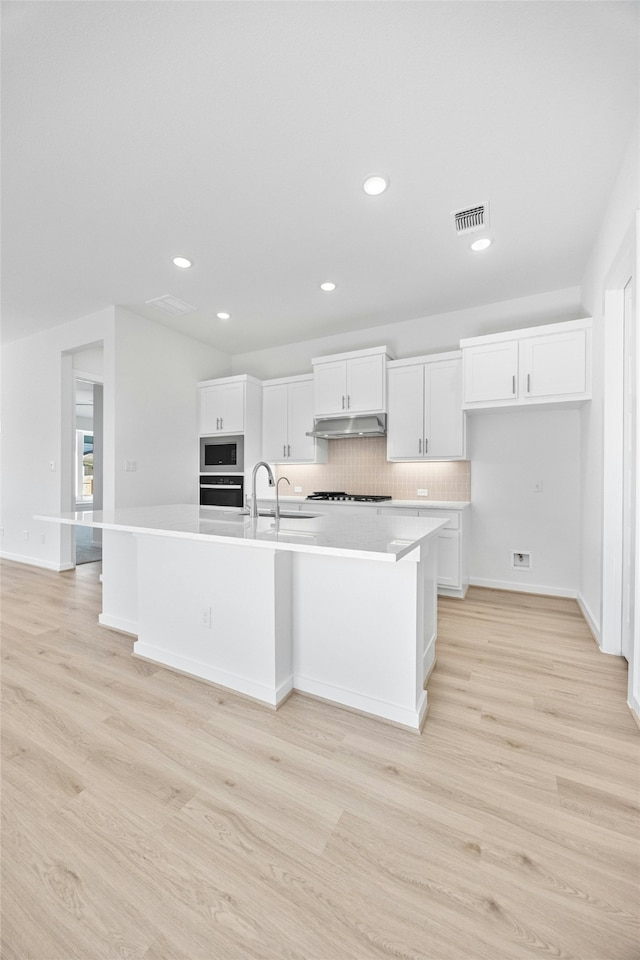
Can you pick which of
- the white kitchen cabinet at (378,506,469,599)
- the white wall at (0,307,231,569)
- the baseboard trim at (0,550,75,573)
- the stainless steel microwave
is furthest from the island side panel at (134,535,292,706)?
the baseboard trim at (0,550,75,573)

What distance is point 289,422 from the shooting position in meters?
4.79

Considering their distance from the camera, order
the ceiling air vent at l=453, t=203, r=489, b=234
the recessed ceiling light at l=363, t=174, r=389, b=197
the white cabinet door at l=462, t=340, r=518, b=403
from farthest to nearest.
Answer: the white cabinet door at l=462, t=340, r=518, b=403, the ceiling air vent at l=453, t=203, r=489, b=234, the recessed ceiling light at l=363, t=174, r=389, b=197

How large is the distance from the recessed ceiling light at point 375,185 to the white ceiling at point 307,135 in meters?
0.06

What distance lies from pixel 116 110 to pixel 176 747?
9.58ft

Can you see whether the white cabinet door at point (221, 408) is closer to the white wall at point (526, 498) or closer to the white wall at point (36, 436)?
the white wall at point (36, 436)

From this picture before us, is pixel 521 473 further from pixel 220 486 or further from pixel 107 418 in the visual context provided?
pixel 107 418

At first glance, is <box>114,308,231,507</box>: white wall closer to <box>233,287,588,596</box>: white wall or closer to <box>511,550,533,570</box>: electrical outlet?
<box>233,287,588,596</box>: white wall

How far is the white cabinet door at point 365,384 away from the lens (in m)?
4.11

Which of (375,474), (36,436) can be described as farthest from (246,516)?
(36,436)

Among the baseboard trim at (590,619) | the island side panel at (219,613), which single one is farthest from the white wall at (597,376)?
the island side panel at (219,613)

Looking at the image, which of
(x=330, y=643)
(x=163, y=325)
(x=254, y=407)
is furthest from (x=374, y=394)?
(x=330, y=643)

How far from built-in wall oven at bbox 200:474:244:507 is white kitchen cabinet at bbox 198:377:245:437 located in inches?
22.5

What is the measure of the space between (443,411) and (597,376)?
1.31 meters

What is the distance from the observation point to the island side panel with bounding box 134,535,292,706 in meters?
1.98
